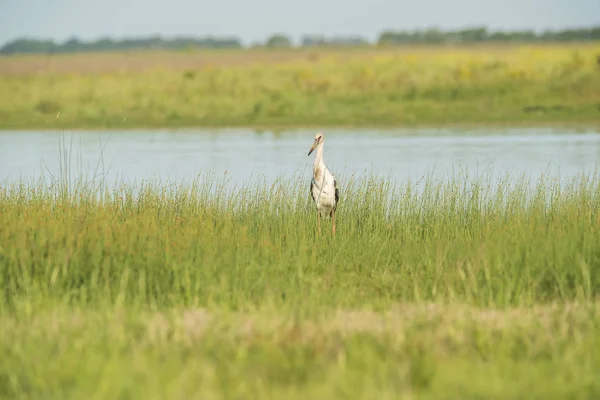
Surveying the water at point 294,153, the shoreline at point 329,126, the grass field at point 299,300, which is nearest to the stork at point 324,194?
the grass field at point 299,300

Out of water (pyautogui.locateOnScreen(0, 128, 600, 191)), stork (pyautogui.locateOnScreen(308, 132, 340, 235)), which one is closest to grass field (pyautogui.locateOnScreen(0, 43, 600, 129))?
water (pyautogui.locateOnScreen(0, 128, 600, 191))

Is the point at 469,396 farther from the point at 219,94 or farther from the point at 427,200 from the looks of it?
the point at 219,94

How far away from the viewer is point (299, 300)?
7.50 metres

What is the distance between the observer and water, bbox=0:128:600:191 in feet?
61.8

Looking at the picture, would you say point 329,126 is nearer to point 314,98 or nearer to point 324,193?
point 314,98

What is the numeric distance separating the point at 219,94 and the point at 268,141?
9.27 metres

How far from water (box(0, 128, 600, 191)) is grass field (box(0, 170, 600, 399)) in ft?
19.9

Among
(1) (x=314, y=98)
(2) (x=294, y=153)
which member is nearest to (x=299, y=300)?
(2) (x=294, y=153)

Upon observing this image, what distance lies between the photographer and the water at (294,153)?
1883 cm

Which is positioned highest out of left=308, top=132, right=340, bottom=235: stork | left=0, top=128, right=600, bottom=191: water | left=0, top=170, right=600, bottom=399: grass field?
left=308, top=132, right=340, bottom=235: stork

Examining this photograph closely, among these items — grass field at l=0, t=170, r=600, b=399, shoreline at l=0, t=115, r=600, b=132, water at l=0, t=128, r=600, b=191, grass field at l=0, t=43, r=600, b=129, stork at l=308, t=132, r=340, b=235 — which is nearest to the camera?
grass field at l=0, t=170, r=600, b=399

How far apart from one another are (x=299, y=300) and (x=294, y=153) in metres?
15.6

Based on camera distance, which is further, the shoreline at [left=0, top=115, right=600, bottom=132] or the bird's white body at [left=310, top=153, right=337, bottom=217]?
the shoreline at [left=0, top=115, right=600, bottom=132]

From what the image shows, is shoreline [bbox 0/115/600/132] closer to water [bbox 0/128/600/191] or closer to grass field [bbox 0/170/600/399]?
water [bbox 0/128/600/191]
